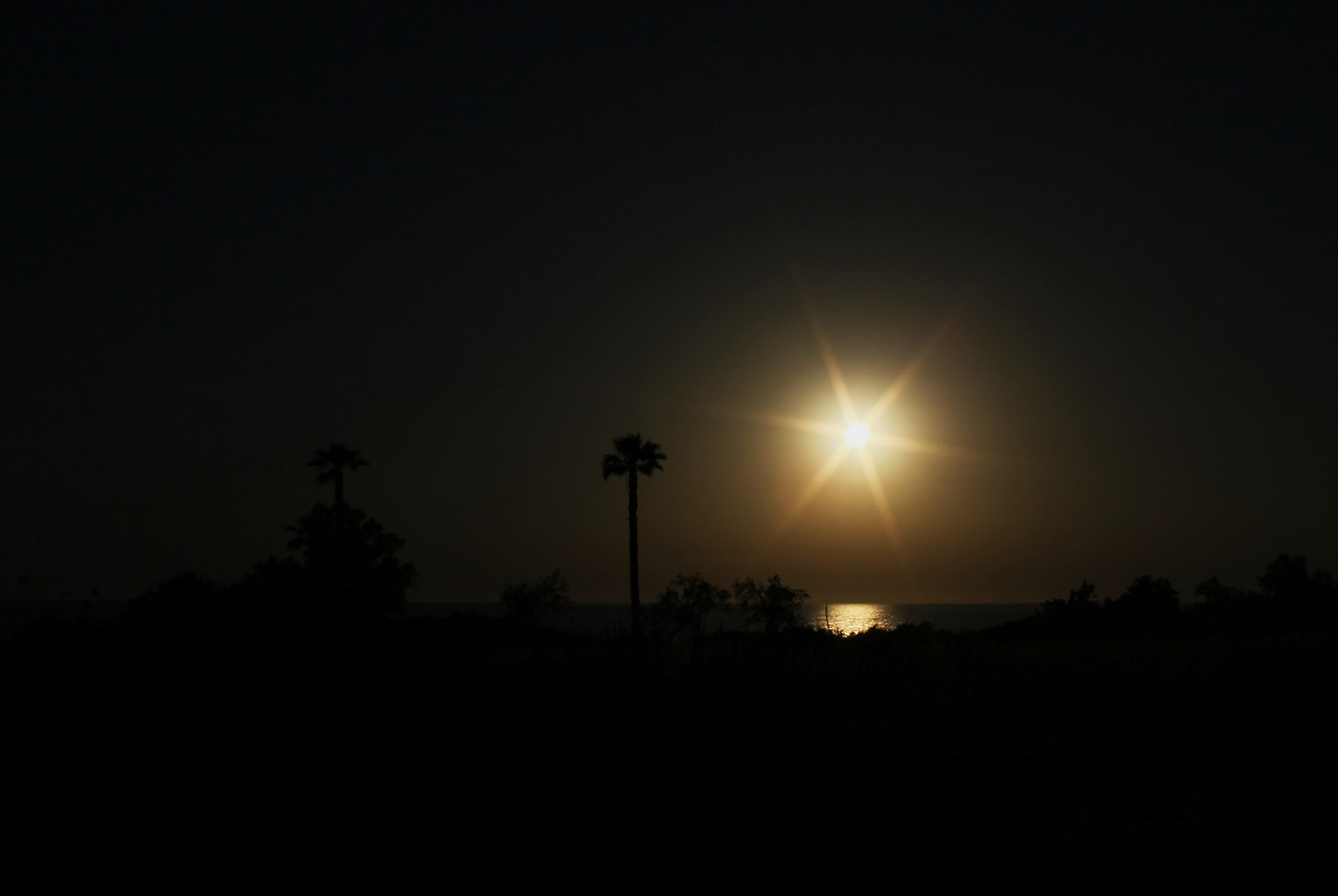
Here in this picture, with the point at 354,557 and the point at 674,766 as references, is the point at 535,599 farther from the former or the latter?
the point at 674,766

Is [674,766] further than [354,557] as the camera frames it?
No

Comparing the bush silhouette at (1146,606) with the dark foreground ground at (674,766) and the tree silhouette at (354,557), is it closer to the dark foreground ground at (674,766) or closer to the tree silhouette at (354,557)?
the dark foreground ground at (674,766)

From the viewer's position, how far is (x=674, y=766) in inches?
218

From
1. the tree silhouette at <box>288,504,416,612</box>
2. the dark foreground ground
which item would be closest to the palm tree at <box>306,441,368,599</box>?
the tree silhouette at <box>288,504,416,612</box>

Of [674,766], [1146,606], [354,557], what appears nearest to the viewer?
[674,766]

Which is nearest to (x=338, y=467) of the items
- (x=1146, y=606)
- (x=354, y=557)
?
(x=354, y=557)

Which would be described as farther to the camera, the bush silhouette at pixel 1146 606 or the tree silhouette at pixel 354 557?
the tree silhouette at pixel 354 557

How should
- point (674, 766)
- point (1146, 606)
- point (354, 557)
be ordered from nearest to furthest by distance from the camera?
point (674, 766) < point (1146, 606) < point (354, 557)

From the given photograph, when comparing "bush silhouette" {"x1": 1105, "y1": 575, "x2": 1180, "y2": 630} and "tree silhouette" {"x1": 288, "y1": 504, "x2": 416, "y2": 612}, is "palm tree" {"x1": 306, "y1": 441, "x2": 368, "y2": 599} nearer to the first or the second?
"tree silhouette" {"x1": 288, "y1": 504, "x2": 416, "y2": 612}

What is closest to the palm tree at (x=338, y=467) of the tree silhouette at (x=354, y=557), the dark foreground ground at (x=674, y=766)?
the tree silhouette at (x=354, y=557)

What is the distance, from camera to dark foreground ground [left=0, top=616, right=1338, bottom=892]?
17.0 ft

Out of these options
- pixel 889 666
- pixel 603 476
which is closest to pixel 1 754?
pixel 889 666

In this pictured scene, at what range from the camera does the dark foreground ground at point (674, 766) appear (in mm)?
5195

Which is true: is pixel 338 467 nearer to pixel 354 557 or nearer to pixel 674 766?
pixel 354 557
